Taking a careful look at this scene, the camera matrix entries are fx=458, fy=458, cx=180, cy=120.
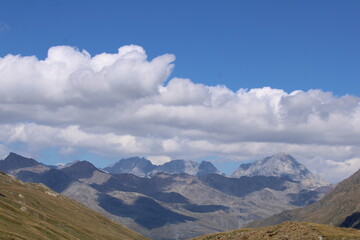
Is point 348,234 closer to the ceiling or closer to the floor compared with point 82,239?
closer to the ceiling

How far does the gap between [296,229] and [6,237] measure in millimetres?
71145

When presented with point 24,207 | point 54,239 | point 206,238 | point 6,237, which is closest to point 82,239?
point 24,207

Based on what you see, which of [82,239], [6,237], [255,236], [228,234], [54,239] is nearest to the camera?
[255,236]

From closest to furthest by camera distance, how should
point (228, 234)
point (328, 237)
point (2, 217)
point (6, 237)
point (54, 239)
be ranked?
point (328, 237) → point (228, 234) → point (6, 237) → point (2, 217) → point (54, 239)

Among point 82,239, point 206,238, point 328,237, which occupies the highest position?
point 328,237

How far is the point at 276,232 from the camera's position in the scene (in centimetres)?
9006

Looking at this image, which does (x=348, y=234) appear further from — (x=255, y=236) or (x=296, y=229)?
(x=255, y=236)

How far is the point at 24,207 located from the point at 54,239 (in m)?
52.4

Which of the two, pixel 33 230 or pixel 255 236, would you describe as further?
pixel 33 230

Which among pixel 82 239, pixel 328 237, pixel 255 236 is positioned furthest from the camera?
pixel 82 239

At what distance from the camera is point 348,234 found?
89062 mm

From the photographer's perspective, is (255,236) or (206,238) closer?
(255,236)

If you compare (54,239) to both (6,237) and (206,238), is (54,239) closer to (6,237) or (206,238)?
(6,237)

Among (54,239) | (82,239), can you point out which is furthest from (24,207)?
A: (54,239)
